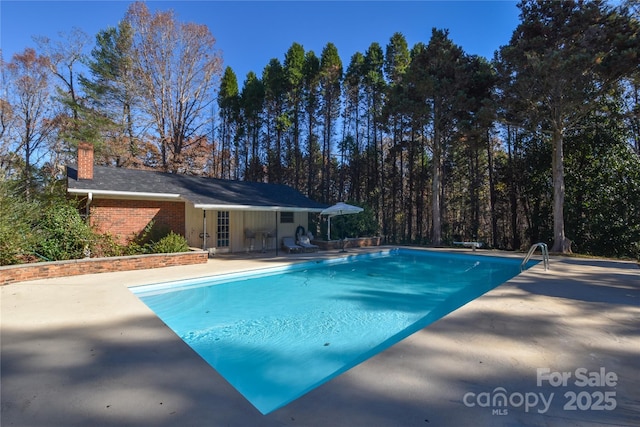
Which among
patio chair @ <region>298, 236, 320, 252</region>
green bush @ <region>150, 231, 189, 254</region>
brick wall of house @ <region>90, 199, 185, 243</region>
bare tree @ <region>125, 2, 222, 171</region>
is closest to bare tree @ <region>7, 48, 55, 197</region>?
A: bare tree @ <region>125, 2, 222, 171</region>

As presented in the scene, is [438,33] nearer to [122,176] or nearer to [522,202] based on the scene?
[522,202]

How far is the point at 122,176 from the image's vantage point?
39.1 feet

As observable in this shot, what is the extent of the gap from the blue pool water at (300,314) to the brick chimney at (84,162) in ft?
20.4

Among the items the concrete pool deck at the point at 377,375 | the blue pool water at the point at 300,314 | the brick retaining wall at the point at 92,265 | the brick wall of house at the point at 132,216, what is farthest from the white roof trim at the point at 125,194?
the concrete pool deck at the point at 377,375

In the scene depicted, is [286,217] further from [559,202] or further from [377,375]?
[377,375]

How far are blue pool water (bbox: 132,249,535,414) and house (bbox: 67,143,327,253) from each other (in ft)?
12.6

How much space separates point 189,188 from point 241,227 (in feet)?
8.73

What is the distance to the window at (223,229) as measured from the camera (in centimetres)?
1291

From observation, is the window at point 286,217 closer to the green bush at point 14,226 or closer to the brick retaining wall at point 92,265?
the brick retaining wall at point 92,265

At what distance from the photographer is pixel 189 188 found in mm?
12805

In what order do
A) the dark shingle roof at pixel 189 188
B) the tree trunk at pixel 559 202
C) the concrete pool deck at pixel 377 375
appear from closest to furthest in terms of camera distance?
1. the concrete pool deck at pixel 377 375
2. the dark shingle roof at pixel 189 188
3. the tree trunk at pixel 559 202

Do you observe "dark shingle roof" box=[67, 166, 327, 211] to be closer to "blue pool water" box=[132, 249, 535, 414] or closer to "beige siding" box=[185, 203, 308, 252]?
"beige siding" box=[185, 203, 308, 252]

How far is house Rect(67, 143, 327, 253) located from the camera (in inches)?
417

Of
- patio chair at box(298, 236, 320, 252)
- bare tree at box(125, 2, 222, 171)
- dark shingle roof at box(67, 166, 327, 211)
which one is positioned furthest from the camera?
bare tree at box(125, 2, 222, 171)
